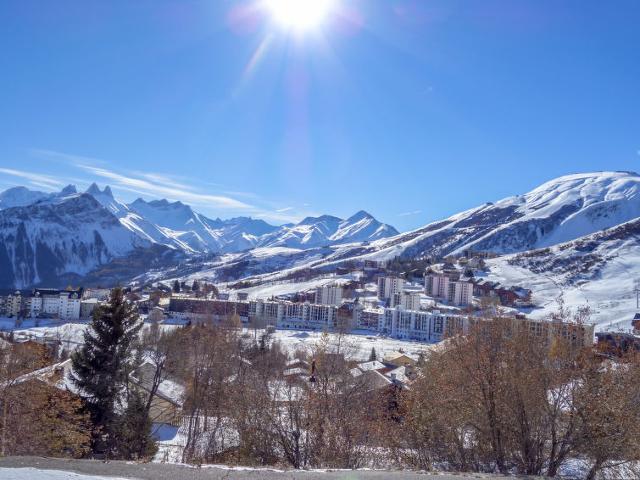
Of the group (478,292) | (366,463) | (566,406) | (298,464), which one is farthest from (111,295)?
(478,292)

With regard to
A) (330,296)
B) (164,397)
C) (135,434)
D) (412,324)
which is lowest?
(412,324)

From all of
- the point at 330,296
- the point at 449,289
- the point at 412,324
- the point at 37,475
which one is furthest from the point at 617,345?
the point at 449,289

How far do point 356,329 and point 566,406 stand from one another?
3296 inches

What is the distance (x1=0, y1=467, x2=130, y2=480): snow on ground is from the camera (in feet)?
21.8

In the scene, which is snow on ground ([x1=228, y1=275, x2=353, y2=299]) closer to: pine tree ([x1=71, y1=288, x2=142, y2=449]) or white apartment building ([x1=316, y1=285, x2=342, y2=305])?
white apartment building ([x1=316, y1=285, x2=342, y2=305])

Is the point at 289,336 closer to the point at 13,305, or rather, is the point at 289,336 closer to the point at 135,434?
the point at 135,434

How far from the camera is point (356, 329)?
95.2m

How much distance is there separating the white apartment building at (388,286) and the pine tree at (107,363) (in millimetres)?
102259

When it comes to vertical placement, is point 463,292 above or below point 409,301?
above

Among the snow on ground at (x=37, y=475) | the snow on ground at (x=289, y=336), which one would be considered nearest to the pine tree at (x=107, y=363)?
the snow on ground at (x=37, y=475)

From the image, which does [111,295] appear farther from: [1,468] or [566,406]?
[566,406]

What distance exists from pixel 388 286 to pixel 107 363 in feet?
347

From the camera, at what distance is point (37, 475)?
678 cm

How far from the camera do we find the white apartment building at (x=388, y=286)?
121562mm
